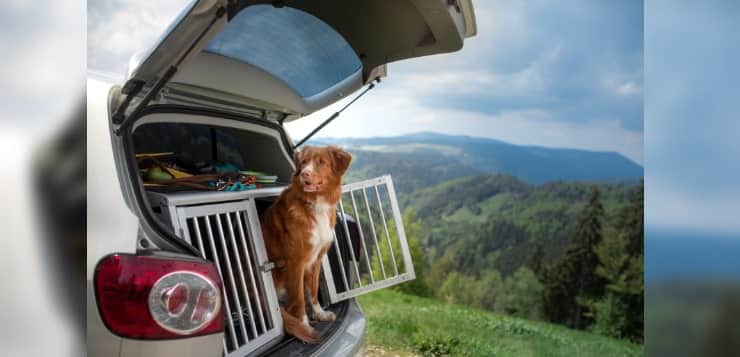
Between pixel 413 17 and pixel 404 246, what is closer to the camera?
pixel 413 17

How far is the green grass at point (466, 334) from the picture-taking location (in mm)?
3955

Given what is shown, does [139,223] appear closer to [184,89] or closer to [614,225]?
[184,89]

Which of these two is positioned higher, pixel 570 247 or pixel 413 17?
pixel 413 17

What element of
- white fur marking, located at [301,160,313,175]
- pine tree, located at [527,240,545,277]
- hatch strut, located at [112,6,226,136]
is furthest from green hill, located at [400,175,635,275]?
hatch strut, located at [112,6,226,136]

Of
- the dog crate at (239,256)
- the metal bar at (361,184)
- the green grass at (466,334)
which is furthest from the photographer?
the green grass at (466,334)

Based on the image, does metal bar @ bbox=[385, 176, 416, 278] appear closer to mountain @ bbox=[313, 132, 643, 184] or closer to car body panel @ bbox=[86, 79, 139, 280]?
car body panel @ bbox=[86, 79, 139, 280]

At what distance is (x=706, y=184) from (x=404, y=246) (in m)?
1.11

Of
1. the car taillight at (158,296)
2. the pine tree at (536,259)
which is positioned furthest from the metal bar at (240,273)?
the pine tree at (536,259)

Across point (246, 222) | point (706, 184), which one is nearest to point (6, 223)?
point (246, 222)

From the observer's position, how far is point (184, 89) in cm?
135

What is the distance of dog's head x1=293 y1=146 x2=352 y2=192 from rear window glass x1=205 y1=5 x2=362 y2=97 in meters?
0.27

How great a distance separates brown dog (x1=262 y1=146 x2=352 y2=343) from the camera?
1565mm

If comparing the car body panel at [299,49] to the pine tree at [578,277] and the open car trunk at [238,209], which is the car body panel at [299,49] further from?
the pine tree at [578,277]

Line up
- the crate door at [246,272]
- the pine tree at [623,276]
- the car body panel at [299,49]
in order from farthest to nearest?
the pine tree at [623,276] → the crate door at [246,272] → the car body panel at [299,49]
